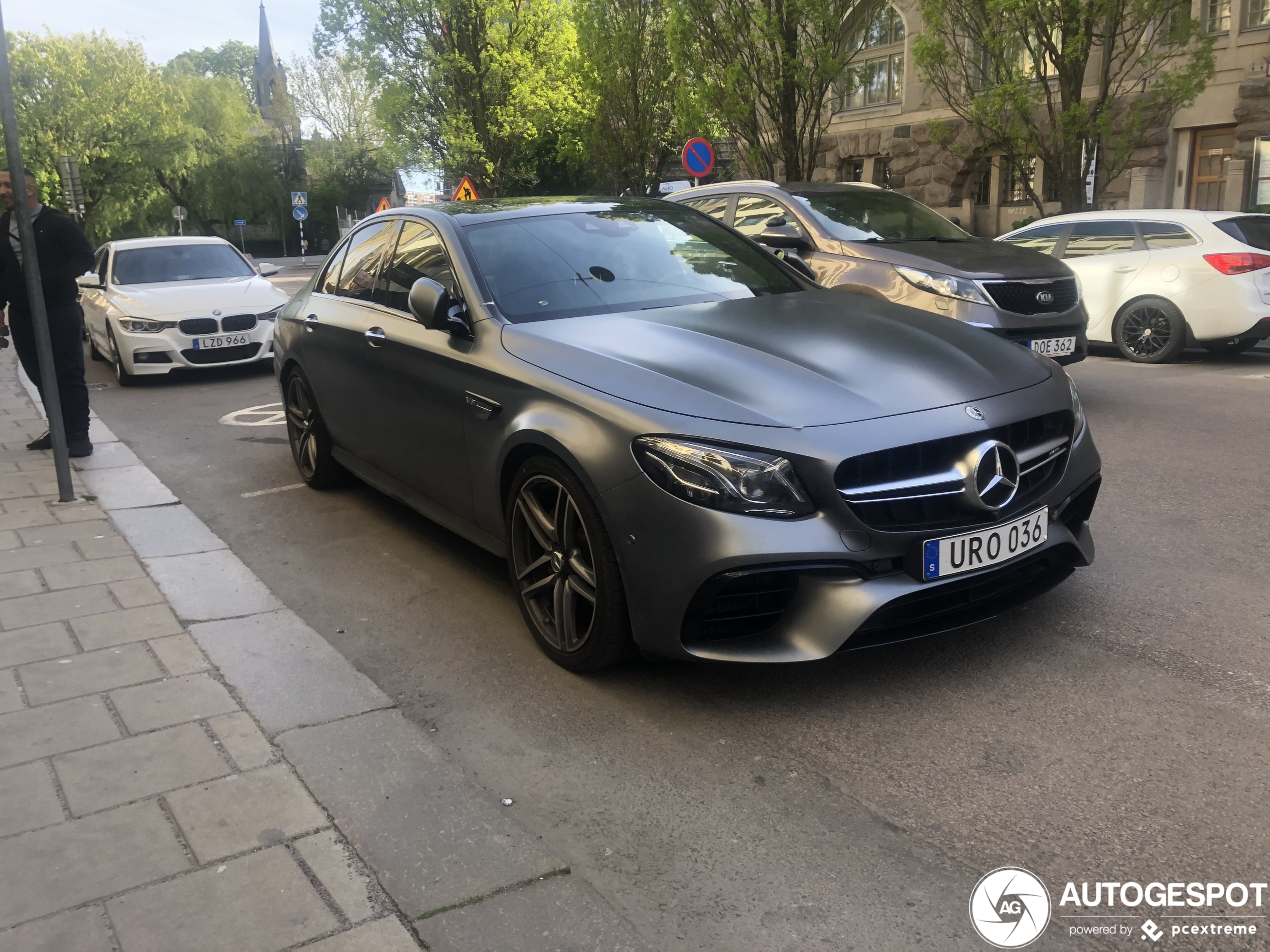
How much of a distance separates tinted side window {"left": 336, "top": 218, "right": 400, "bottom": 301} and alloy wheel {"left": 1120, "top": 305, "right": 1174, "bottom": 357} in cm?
807

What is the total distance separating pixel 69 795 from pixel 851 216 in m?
7.36

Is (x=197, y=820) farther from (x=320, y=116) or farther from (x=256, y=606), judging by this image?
(x=320, y=116)

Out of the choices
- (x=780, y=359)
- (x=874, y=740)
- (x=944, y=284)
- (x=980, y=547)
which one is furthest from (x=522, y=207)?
(x=944, y=284)

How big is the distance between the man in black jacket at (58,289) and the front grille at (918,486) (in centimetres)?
580

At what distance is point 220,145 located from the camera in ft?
204

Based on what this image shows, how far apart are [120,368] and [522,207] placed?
8.33 meters

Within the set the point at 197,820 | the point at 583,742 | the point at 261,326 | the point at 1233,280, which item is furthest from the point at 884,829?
the point at 261,326

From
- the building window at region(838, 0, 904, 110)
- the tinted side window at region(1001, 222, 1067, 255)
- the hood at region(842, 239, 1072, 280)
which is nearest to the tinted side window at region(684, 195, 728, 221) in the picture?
the hood at region(842, 239, 1072, 280)

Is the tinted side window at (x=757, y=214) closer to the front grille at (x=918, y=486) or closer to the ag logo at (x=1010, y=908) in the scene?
the front grille at (x=918, y=486)

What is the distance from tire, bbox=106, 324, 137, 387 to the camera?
11797 millimetres

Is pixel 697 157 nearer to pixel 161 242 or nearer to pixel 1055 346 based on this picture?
pixel 161 242

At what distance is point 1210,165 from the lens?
2147 centimetres

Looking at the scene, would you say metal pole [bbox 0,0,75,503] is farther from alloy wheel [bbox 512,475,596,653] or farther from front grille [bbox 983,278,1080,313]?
front grille [bbox 983,278,1080,313]

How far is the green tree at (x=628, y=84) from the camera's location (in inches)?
934
